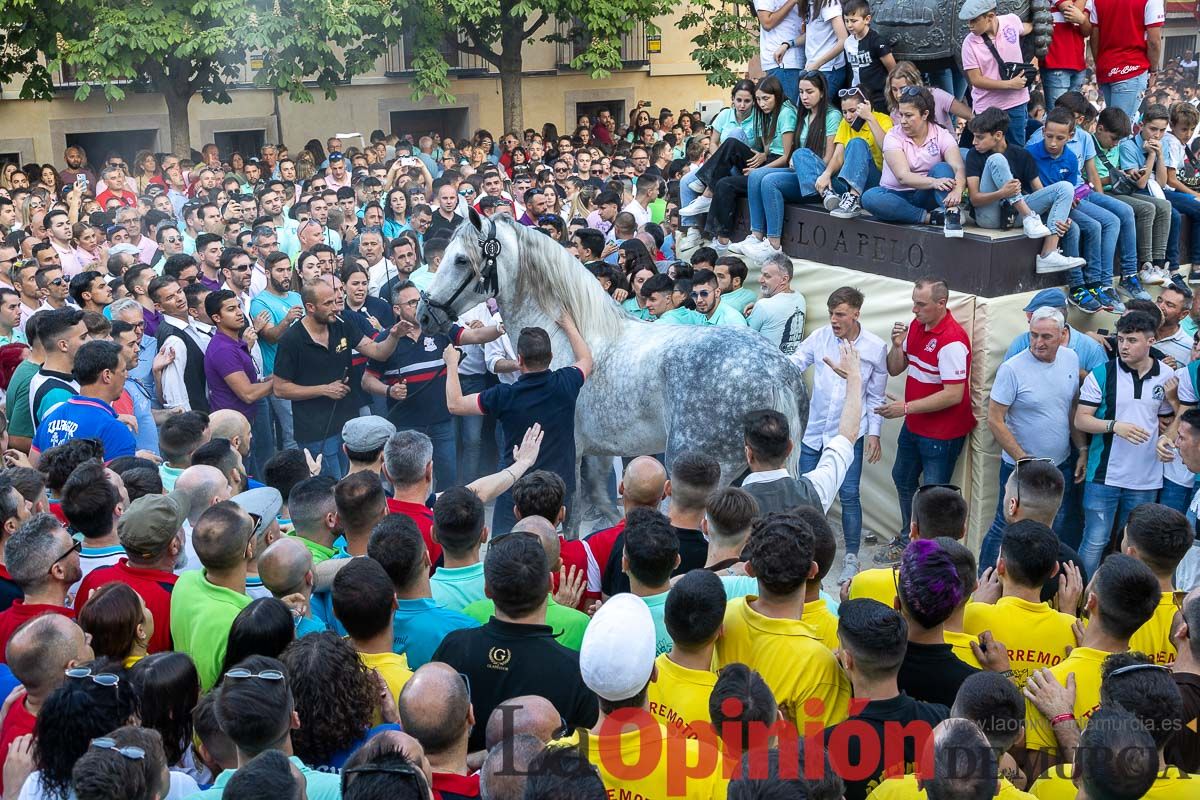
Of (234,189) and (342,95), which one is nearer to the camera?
(234,189)

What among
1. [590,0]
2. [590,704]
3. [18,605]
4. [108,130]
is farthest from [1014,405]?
[108,130]

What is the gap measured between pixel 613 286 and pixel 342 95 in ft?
65.1

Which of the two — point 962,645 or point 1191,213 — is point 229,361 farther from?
point 1191,213

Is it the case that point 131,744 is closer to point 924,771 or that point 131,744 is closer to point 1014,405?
point 924,771

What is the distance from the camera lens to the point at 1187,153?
10953mm

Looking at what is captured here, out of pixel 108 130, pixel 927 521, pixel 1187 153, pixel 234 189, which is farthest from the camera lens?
pixel 108 130

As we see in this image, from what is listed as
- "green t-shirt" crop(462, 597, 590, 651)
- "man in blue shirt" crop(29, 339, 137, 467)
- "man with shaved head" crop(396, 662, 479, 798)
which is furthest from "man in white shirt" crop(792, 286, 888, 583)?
"man with shaved head" crop(396, 662, 479, 798)

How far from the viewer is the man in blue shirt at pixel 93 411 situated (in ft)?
20.5

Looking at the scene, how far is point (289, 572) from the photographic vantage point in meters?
4.30

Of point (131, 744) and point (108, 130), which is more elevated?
point (108, 130)

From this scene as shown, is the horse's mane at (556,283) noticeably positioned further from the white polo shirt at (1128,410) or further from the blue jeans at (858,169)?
the white polo shirt at (1128,410)

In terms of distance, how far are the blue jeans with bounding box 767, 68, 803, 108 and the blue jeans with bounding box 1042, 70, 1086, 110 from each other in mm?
1861

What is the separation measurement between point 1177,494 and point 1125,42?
4.21m

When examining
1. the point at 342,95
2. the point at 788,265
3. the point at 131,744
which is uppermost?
the point at 342,95
